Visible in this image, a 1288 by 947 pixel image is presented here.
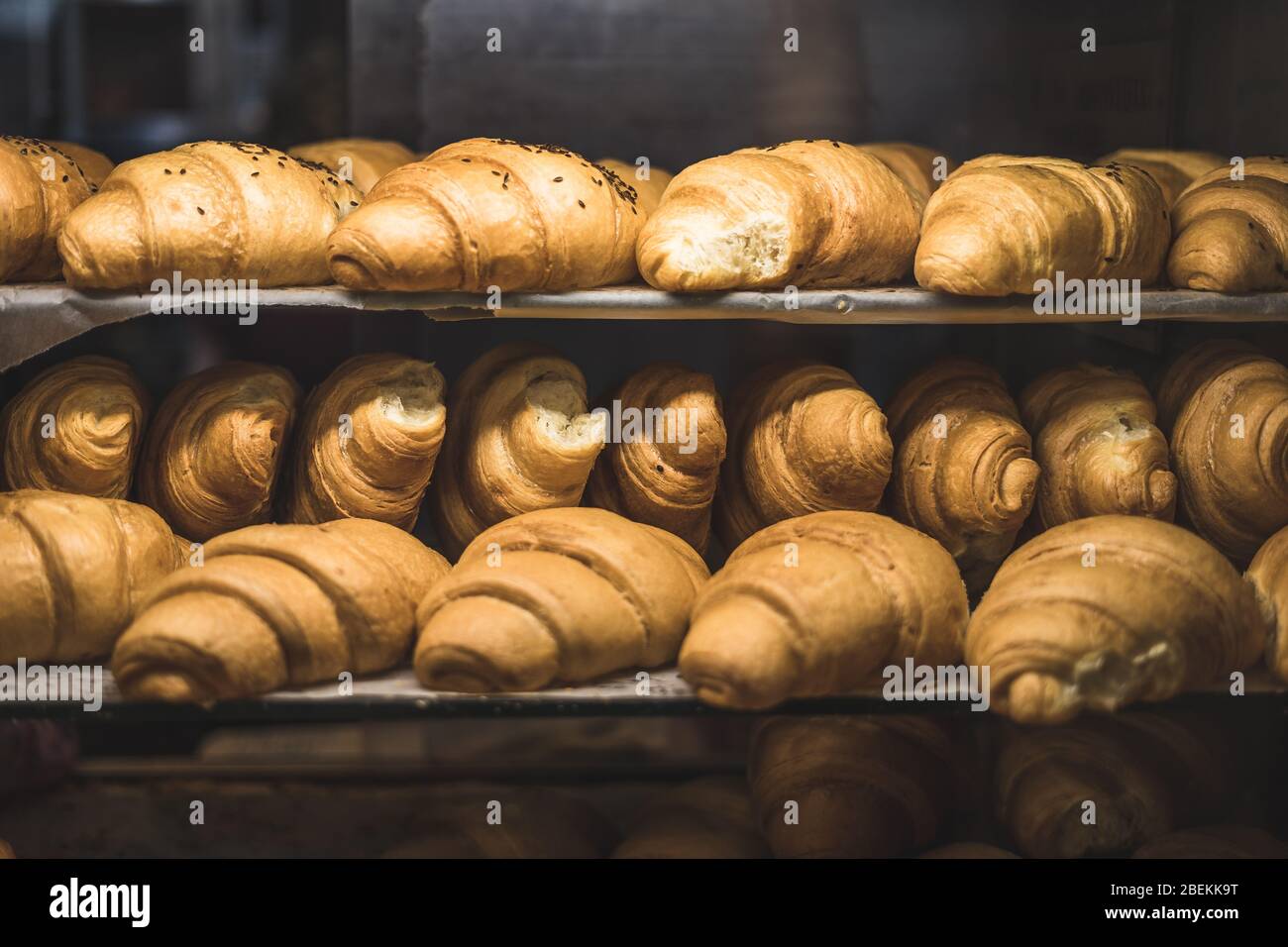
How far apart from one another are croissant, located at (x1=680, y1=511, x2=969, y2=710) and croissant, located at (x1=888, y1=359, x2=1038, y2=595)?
202 mm

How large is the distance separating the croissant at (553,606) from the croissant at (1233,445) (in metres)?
1.15

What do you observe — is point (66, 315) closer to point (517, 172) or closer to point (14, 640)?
point (14, 640)

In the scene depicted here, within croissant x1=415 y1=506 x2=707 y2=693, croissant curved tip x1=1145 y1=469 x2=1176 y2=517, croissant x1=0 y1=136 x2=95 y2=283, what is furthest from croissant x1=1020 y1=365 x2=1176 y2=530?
croissant x1=0 y1=136 x2=95 y2=283

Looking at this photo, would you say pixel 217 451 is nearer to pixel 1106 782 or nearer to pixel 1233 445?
pixel 1106 782

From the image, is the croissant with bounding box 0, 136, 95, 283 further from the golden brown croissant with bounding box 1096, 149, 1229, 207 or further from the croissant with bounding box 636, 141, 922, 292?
the golden brown croissant with bounding box 1096, 149, 1229, 207

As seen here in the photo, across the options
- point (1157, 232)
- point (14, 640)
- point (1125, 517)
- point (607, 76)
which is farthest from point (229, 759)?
point (1157, 232)

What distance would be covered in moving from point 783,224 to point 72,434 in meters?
1.60

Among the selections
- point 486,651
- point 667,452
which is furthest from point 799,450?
point 486,651

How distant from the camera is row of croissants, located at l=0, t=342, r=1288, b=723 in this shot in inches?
88.2

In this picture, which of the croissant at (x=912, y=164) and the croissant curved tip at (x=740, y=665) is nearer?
the croissant curved tip at (x=740, y=665)

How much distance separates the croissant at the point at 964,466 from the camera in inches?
103

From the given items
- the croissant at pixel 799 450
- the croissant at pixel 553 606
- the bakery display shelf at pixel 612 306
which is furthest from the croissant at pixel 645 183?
the croissant at pixel 553 606

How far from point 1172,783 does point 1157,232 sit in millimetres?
1228

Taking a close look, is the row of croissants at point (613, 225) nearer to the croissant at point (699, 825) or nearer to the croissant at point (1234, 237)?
the croissant at point (1234, 237)
